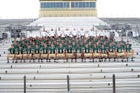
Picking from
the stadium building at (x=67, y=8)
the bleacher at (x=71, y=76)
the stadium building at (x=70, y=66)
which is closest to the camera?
the bleacher at (x=71, y=76)

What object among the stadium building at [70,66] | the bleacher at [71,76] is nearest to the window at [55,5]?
the stadium building at [70,66]

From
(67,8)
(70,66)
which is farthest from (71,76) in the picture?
(67,8)

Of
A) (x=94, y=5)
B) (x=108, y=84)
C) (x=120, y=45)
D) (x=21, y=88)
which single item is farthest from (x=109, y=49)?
(x=94, y=5)

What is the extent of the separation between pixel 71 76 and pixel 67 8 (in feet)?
112

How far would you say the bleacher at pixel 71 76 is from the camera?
16469 millimetres

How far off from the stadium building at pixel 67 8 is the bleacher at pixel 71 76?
30551 millimetres

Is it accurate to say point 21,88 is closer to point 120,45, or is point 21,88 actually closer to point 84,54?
point 84,54

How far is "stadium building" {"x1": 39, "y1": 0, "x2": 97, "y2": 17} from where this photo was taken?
51062 millimetres

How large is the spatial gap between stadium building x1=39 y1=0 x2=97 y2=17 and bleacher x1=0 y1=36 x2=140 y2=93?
3055 cm

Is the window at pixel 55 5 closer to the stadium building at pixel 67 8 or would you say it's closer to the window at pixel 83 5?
the stadium building at pixel 67 8

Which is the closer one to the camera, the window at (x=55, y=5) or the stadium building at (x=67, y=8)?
the stadium building at (x=67, y=8)

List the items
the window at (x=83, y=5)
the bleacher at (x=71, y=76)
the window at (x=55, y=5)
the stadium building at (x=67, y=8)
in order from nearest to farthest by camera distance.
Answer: the bleacher at (x=71, y=76) → the stadium building at (x=67, y=8) → the window at (x=55, y=5) → the window at (x=83, y=5)

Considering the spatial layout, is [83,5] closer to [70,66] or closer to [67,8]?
[67,8]

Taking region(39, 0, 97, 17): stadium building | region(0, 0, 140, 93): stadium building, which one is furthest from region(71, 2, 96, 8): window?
region(0, 0, 140, 93): stadium building
